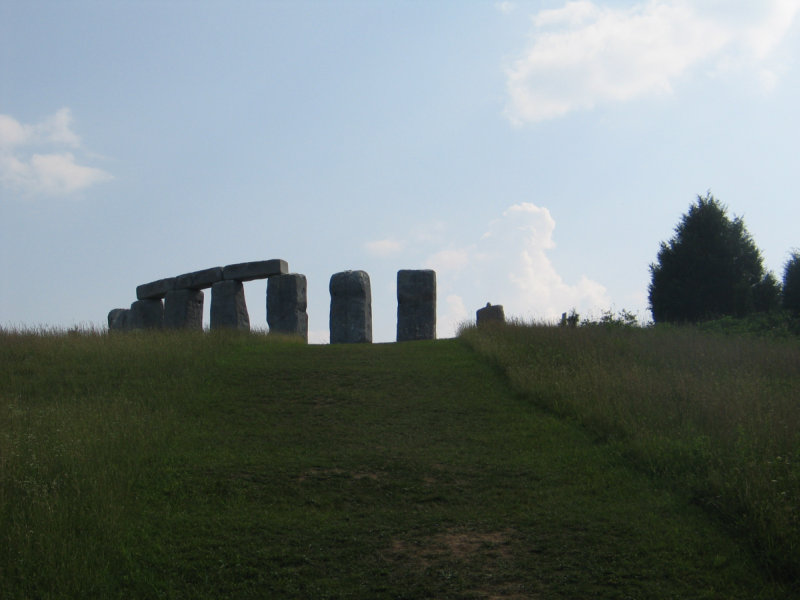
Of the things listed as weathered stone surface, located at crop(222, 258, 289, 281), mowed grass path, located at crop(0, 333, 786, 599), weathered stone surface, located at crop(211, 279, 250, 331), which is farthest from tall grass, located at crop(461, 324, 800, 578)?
weathered stone surface, located at crop(211, 279, 250, 331)

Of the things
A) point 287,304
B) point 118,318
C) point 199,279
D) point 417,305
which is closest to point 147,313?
point 118,318

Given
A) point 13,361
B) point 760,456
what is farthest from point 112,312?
point 760,456

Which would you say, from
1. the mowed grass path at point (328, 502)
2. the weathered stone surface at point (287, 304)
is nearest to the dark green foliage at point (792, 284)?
the weathered stone surface at point (287, 304)

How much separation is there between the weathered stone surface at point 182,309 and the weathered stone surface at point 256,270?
1798mm

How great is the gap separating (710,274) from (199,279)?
63.9ft

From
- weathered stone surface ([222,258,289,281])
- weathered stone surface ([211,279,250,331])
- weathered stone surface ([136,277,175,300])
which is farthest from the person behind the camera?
weathered stone surface ([136,277,175,300])

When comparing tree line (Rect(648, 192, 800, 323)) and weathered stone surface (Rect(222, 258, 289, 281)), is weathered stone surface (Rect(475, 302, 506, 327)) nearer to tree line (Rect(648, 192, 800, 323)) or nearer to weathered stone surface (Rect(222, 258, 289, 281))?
weathered stone surface (Rect(222, 258, 289, 281))

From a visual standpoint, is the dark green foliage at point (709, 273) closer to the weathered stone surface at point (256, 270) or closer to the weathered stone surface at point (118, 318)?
the weathered stone surface at point (256, 270)

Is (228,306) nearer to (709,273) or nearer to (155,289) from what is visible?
(155,289)

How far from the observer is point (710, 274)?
32.2 m

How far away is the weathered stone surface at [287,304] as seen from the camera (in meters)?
24.6

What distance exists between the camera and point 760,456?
29.2ft

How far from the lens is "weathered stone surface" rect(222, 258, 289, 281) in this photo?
82.2 ft

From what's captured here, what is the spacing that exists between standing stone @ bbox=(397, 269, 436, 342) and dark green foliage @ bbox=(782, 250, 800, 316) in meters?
14.0
